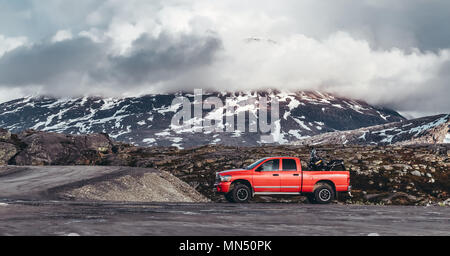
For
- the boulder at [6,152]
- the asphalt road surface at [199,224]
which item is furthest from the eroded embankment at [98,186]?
the boulder at [6,152]

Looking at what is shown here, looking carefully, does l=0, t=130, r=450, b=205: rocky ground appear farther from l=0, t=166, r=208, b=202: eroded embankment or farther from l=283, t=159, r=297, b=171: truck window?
l=283, t=159, r=297, b=171: truck window

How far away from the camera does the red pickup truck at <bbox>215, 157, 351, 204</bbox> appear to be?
24.6 meters

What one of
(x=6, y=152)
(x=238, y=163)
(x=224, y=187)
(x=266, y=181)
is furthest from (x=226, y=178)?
(x=6, y=152)

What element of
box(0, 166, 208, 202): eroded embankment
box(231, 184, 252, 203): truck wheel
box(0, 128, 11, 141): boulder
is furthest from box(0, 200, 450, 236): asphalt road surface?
box(0, 128, 11, 141): boulder

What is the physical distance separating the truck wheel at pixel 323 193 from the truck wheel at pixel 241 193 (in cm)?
373

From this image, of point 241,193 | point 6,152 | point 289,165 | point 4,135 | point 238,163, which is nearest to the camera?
point 241,193

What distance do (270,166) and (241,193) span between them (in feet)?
7.26

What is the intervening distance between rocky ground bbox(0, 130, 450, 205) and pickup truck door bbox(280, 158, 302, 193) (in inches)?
356

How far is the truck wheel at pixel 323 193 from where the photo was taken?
25000mm

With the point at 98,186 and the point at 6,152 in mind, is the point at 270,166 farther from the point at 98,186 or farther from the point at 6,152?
the point at 6,152

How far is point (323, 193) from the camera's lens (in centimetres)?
2514
